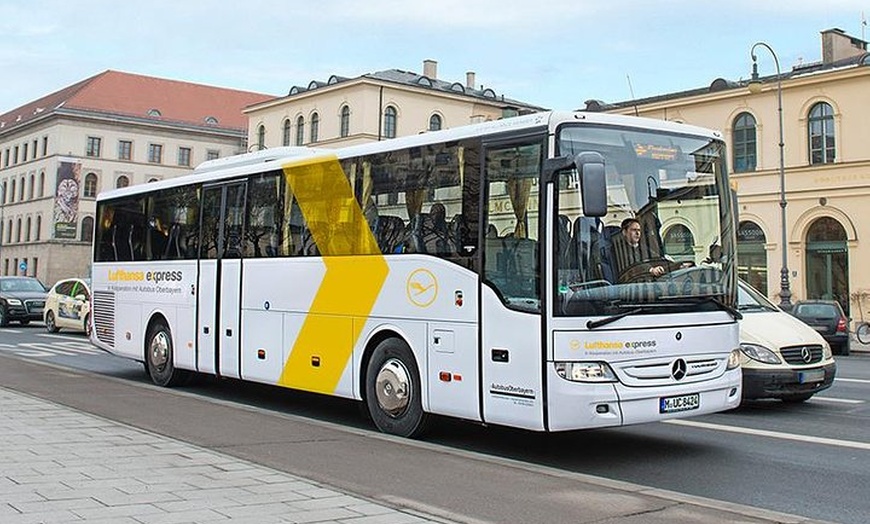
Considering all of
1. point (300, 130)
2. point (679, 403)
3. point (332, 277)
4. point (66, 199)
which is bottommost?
Answer: point (679, 403)

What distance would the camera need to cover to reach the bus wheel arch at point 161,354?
48.5ft

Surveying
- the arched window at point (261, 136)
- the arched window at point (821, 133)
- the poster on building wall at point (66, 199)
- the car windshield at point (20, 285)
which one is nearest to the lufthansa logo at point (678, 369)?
the car windshield at point (20, 285)

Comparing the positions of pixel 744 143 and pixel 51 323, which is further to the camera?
pixel 744 143

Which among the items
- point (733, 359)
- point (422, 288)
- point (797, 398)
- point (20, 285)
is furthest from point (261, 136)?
point (733, 359)

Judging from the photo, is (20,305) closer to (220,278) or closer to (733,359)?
(220,278)

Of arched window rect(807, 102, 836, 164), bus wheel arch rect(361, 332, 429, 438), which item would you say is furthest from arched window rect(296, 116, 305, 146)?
bus wheel arch rect(361, 332, 429, 438)

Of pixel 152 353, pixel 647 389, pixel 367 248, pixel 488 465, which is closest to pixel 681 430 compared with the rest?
pixel 647 389

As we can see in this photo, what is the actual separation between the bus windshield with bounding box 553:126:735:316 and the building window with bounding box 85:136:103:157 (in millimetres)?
91191

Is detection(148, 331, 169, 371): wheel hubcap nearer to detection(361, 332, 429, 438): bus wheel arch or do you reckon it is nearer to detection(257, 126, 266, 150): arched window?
detection(361, 332, 429, 438): bus wheel arch

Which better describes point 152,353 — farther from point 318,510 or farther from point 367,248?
point 318,510

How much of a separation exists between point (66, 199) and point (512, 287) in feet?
299

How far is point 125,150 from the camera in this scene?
3703 inches

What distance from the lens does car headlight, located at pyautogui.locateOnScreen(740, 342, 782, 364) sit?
1185cm

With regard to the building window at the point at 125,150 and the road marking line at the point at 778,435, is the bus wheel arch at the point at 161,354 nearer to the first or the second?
the road marking line at the point at 778,435
